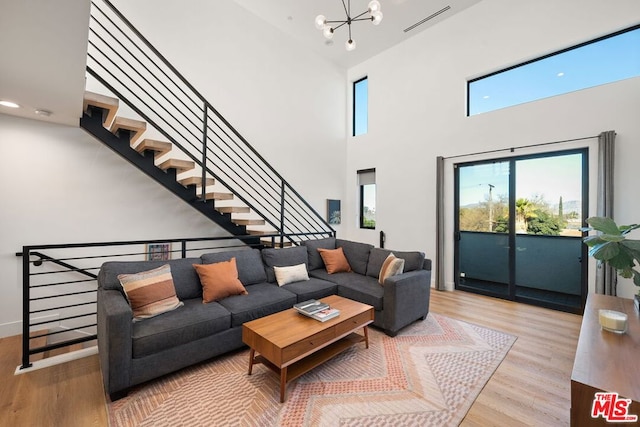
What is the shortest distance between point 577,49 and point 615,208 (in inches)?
90.3

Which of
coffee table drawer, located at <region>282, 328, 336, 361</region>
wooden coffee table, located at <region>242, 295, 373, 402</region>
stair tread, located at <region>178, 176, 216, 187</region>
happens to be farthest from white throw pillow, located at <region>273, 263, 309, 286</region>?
stair tread, located at <region>178, 176, 216, 187</region>

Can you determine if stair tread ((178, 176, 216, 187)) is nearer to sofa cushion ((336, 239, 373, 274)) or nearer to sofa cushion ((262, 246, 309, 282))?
sofa cushion ((262, 246, 309, 282))

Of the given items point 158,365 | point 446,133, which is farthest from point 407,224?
point 158,365

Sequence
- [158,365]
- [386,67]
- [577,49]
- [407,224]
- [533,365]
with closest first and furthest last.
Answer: [158,365] < [533,365] < [577,49] < [407,224] < [386,67]

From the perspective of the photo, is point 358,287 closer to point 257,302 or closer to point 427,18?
point 257,302

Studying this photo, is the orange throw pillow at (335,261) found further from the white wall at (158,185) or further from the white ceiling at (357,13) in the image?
the white ceiling at (357,13)

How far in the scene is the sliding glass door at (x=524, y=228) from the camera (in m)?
3.75

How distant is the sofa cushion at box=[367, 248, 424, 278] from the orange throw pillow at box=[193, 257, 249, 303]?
179cm

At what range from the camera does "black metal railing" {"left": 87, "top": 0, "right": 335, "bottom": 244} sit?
340cm

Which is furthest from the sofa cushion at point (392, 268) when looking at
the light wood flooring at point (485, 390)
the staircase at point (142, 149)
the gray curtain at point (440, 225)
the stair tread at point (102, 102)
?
the stair tread at point (102, 102)

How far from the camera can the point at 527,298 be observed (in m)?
4.09

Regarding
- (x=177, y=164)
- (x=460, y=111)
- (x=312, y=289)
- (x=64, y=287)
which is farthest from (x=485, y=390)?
(x=64, y=287)

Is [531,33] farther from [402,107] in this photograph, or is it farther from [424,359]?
[424,359]

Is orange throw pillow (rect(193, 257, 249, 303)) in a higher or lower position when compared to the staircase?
lower
